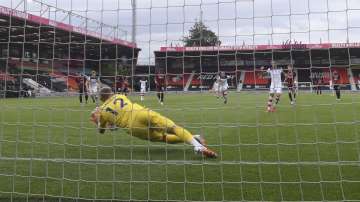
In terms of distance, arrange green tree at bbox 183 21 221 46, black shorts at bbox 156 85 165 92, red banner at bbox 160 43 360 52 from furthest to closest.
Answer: black shorts at bbox 156 85 165 92 < green tree at bbox 183 21 221 46 < red banner at bbox 160 43 360 52

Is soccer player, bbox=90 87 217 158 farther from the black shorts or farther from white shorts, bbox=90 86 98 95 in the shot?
the black shorts

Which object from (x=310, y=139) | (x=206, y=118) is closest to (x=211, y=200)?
(x=310, y=139)

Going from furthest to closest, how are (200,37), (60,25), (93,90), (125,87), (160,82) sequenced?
(93,90) → (125,87) → (60,25) → (160,82) → (200,37)

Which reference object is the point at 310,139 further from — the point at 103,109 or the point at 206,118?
the point at 206,118

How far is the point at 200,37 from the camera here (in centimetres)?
564

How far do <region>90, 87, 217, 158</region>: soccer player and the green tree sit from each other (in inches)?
72.5

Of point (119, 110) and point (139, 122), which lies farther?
point (119, 110)

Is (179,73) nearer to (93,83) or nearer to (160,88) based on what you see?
(160,88)

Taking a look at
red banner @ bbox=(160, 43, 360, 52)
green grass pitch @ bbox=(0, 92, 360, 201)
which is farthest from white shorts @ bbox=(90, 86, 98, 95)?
red banner @ bbox=(160, 43, 360, 52)

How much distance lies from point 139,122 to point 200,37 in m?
2.25

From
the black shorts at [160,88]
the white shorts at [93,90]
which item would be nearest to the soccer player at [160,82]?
the black shorts at [160,88]

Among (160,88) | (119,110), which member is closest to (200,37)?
(160,88)

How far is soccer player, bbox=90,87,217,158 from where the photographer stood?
7.35 meters

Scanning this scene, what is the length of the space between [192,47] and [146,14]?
2.19 ft
